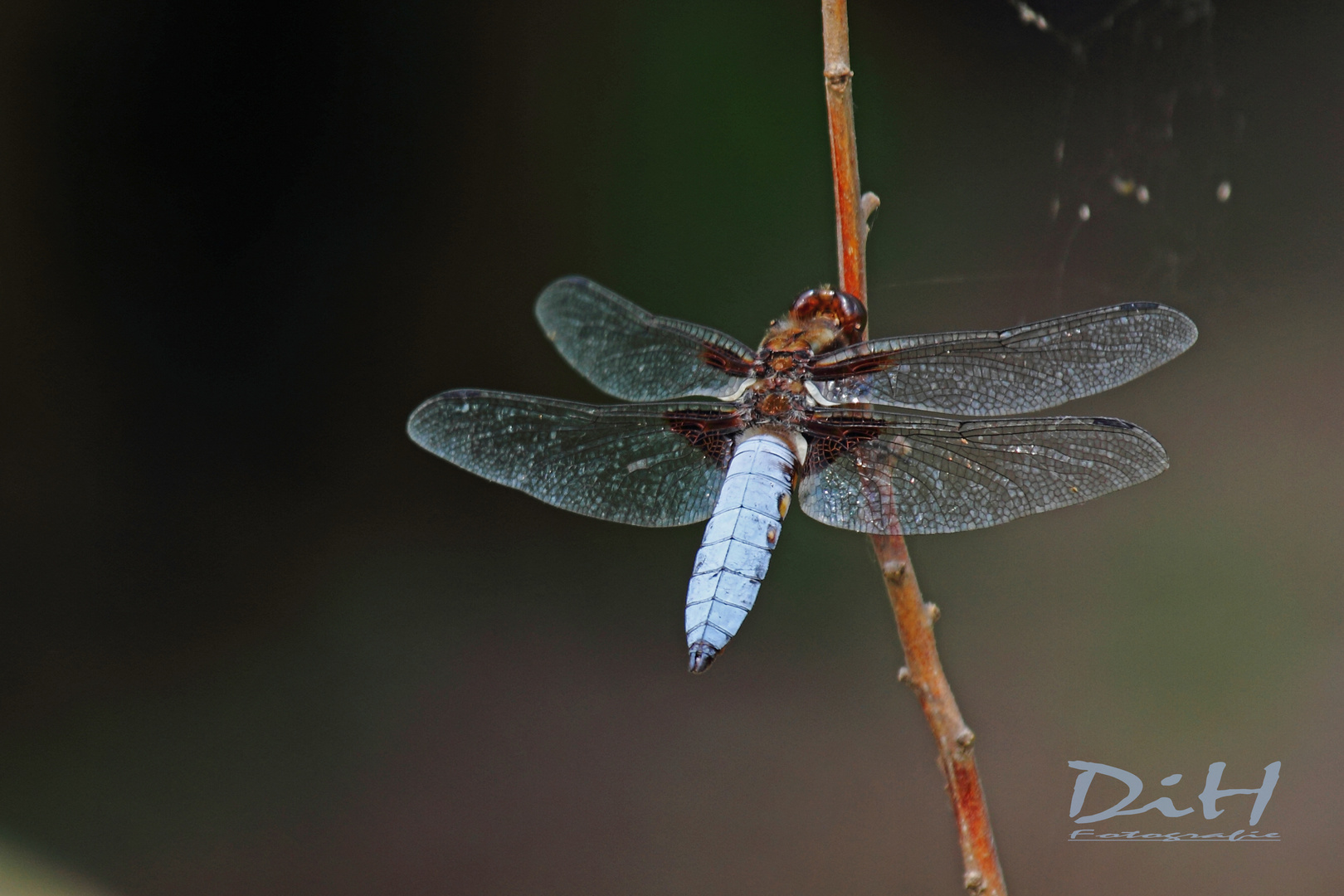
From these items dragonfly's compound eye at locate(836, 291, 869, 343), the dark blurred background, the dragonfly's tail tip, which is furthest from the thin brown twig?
the dark blurred background

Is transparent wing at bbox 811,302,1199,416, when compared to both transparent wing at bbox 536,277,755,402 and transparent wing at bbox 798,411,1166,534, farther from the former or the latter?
transparent wing at bbox 536,277,755,402

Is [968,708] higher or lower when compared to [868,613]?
lower

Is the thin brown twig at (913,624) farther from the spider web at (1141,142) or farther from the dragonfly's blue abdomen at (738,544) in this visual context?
the spider web at (1141,142)

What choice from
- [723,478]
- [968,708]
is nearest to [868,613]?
[968,708]

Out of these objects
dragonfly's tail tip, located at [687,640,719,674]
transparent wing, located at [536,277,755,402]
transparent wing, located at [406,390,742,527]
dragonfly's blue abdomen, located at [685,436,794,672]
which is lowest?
dragonfly's tail tip, located at [687,640,719,674]

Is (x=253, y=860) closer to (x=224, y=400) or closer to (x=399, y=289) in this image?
(x=224, y=400)

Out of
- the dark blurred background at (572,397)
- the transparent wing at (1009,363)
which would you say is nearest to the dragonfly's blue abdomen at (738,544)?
the transparent wing at (1009,363)

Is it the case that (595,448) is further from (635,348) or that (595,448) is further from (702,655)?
(702,655)

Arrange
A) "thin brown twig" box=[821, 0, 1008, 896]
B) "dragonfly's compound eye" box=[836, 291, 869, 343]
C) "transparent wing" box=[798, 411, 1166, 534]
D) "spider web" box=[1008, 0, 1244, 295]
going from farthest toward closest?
"spider web" box=[1008, 0, 1244, 295] → "dragonfly's compound eye" box=[836, 291, 869, 343] → "transparent wing" box=[798, 411, 1166, 534] → "thin brown twig" box=[821, 0, 1008, 896]
